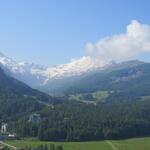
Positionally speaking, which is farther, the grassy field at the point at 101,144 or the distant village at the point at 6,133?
the distant village at the point at 6,133

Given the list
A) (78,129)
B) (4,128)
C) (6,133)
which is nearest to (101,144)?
(78,129)

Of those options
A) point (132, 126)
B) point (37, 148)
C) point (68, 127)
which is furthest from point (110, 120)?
point (37, 148)

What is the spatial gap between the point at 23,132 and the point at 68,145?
84.3 feet

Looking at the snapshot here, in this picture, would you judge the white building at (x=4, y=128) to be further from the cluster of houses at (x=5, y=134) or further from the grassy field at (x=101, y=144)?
the grassy field at (x=101, y=144)

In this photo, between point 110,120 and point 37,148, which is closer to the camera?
point 37,148

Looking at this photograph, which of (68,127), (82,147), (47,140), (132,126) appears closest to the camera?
(82,147)

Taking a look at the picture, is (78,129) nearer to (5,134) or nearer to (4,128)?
(5,134)

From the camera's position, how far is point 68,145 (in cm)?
15612

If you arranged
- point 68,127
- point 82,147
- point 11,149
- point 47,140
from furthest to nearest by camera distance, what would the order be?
point 68,127
point 47,140
point 82,147
point 11,149

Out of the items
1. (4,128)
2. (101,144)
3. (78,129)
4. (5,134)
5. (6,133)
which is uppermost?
(4,128)

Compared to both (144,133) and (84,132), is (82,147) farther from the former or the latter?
(144,133)

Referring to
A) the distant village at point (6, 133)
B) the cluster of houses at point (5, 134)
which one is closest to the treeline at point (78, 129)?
the distant village at point (6, 133)

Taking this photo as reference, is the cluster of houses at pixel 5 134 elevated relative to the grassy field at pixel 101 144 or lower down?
elevated

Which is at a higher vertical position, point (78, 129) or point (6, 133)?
point (78, 129)
